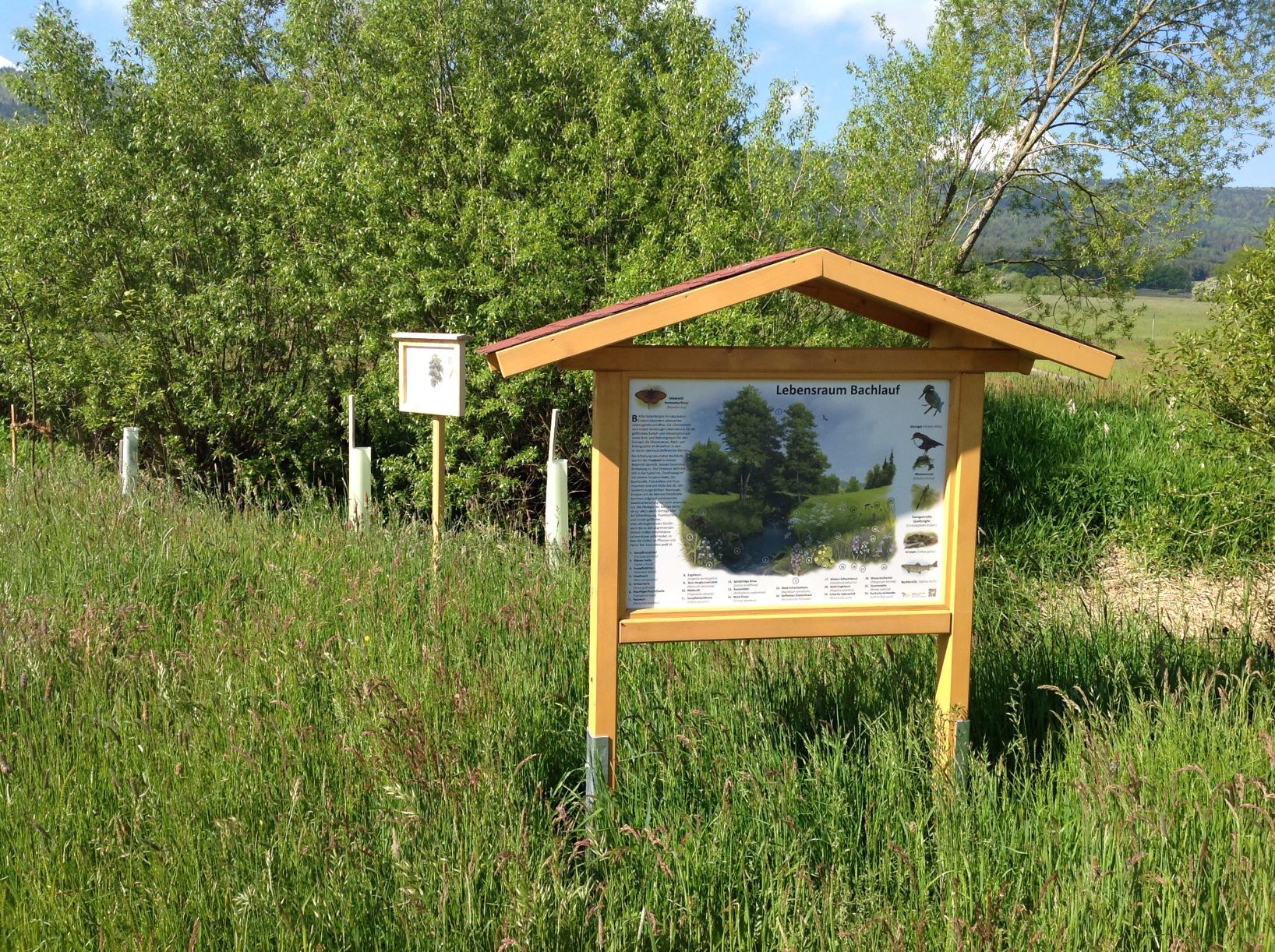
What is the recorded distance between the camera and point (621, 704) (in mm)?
4441

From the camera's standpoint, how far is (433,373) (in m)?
7.88

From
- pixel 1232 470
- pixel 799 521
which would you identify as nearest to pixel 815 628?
pixel 799 521

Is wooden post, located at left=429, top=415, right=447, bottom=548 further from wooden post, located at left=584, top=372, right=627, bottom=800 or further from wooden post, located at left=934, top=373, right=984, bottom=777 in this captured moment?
wooden post, located at left=934, top=373, right=984, bottom=777

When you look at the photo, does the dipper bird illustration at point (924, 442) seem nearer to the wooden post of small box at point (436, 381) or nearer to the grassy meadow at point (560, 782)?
the grassy meadow at point (560, 782)

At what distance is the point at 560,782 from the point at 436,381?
4.70 m

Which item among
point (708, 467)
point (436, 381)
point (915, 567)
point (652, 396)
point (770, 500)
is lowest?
point (915, 567)

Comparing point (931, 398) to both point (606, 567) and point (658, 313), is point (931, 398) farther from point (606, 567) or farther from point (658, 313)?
point (606, 567)

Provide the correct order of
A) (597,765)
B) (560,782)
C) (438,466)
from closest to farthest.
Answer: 1. (560,782)
2. (597,765)
3. (438,466)

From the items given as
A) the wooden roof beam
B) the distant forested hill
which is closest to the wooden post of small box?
the wooden roof beam

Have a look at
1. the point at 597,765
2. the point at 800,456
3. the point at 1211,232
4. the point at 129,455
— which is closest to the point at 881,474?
the point at 800,456

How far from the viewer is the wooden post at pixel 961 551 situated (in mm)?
3982

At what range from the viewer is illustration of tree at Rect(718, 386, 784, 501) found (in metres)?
3.84

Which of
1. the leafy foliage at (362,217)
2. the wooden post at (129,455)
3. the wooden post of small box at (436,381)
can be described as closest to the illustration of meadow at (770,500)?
the wooden post of small box at (436,381)

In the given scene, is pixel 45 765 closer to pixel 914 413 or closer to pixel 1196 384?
pixel 914 413
